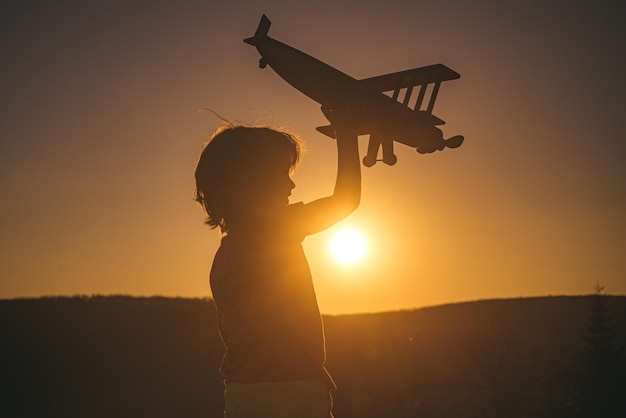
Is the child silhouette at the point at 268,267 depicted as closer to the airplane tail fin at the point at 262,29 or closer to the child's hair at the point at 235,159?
the child's hair at the point at 235,159

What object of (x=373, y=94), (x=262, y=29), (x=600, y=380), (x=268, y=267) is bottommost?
(x=600, y=380)

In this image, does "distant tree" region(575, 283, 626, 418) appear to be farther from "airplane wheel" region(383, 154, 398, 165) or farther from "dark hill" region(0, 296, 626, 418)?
"airplane wheel" region(383, 154, 398, 165)

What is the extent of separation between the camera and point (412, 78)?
4.39 meters

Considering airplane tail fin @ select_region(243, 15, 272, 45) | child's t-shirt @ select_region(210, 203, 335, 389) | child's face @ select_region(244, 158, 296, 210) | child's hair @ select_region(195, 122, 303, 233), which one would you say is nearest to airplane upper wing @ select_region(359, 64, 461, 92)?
airplane tail fin @ select_region(243, 15, 272, 45)

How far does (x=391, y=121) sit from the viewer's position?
3.81 meters

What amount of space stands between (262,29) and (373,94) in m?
0.72

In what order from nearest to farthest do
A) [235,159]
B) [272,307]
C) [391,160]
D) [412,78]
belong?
[272,307]
[235,159]
[391,160]
[412,78]

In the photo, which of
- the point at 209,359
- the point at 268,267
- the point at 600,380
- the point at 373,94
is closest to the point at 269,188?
the point at 268,267

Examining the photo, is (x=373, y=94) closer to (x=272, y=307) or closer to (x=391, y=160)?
(x=391, y=160)

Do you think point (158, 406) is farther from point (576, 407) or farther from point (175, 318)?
point (576, 407)

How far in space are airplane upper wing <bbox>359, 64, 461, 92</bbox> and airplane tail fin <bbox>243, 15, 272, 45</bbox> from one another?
73 centimetres

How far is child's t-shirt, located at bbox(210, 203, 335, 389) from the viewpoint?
3088mm

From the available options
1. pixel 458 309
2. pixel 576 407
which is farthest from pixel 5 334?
pixel 576 407

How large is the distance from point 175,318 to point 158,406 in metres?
7.78
